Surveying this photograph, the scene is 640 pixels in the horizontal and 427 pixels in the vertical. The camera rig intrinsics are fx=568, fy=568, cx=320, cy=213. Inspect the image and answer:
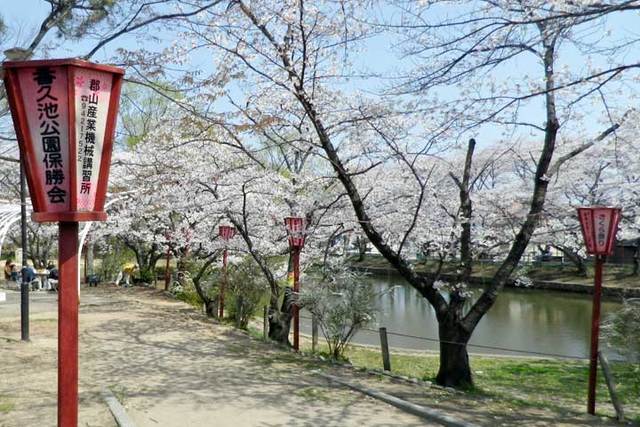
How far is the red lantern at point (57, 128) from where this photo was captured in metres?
3.24

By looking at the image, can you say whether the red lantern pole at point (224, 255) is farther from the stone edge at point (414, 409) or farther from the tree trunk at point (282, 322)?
the stone edge at point (414, 409)

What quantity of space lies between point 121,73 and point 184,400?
13.2 ft

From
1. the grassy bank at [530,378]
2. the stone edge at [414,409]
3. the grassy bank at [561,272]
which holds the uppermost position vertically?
the stone edge at [414,409]

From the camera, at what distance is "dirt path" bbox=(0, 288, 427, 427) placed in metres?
5.59

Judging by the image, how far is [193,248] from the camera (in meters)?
18.2

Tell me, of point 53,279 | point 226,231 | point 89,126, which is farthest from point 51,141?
point 53,279

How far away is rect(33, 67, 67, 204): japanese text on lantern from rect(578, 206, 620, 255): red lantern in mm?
6248

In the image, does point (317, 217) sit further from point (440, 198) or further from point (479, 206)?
point (479, 206)

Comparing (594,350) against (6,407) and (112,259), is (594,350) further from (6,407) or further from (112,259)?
(112,259)

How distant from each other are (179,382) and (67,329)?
410 centimetres

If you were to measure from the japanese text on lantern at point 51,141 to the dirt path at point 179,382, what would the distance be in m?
2.77

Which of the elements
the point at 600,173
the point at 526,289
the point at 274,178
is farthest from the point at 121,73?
the point at 526,289

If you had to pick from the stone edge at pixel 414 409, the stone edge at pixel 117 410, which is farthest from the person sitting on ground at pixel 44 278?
the stone edge at pixel 414 409

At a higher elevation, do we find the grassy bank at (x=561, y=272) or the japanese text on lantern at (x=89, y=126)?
the japanese text on lantern at (x=89, y=126)
